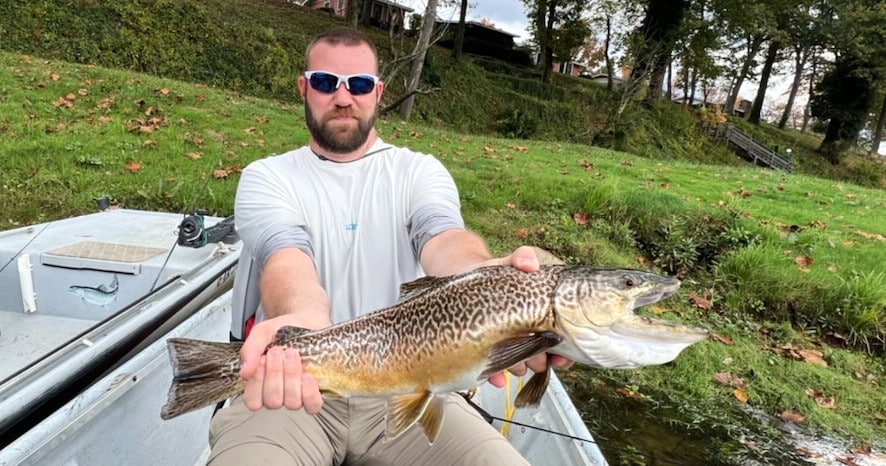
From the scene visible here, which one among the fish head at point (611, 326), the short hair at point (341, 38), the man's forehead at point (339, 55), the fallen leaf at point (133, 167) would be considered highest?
the short hair at point (341, 38)

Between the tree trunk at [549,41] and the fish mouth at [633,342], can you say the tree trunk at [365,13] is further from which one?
the fish mouth at [633,342]

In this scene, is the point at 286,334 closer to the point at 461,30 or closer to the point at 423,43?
Result: the point at 423,43

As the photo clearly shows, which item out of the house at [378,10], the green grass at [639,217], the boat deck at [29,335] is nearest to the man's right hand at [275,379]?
the boat deck at [29,335]

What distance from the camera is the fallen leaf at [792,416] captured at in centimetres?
485

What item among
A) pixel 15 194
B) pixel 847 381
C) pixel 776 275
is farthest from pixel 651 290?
pixel 15 194

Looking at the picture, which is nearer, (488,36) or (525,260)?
(525,260)

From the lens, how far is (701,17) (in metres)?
26.6

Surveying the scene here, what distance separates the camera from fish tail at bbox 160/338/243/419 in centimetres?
184

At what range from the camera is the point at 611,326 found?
177 cm

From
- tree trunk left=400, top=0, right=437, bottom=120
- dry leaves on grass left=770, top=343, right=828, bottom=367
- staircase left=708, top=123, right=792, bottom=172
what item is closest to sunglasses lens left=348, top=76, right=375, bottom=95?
dry leaves on grass left=770, top=343, right=828, bottom=367

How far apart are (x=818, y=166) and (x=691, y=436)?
33429 millimetres

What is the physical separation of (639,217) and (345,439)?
612cm

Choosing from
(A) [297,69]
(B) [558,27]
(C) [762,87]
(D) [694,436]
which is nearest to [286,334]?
(D) [694,436]

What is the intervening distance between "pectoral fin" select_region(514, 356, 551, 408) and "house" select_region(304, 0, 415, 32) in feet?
93.8
